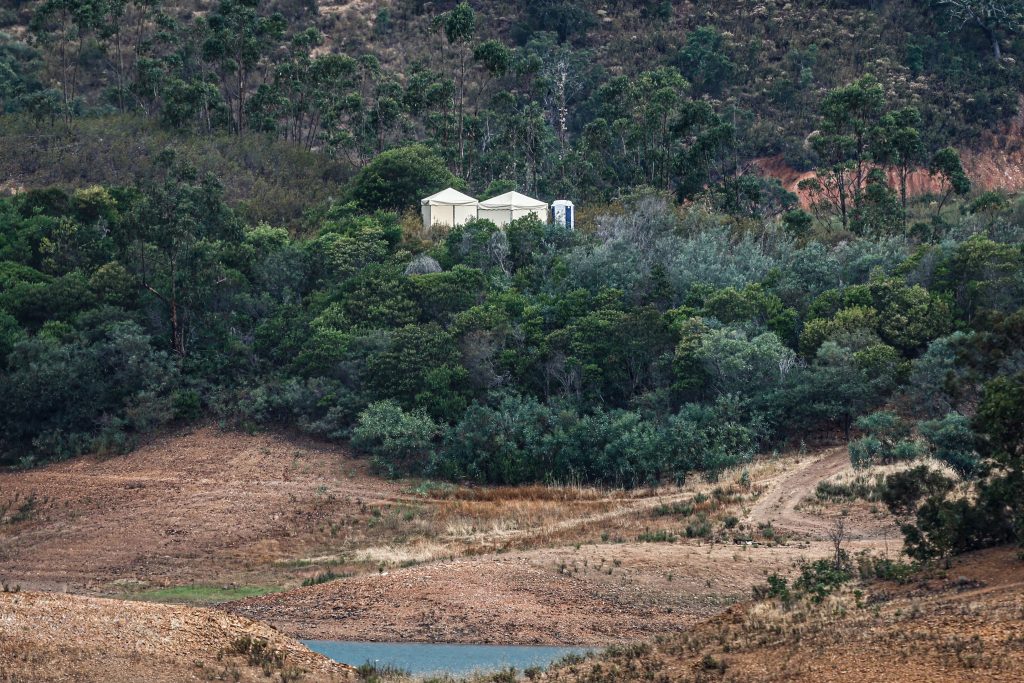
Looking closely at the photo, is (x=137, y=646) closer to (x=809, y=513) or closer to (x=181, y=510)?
(x=181, y=510)

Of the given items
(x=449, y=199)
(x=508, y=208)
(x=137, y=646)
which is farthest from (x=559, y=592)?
(x=449, y=199)

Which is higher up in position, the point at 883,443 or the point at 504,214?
the point at 504,214

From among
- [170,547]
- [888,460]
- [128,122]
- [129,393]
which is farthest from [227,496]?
[128,122]

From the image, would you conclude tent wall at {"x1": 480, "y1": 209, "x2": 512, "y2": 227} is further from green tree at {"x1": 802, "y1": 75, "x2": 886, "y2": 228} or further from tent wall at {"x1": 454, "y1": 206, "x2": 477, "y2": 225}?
green tree at {"x1": 802, "y1": 75, "x2": 886, "y2": 228}

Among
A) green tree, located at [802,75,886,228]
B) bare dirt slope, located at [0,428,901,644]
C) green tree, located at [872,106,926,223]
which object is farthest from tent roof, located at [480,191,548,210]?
bare dirt slope, located at [0,428,901,644]

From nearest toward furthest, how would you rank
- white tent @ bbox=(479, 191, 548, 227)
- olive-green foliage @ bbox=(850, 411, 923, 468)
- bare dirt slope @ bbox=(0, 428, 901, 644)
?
bare dirt slope @ bbox=(0, 428, 901, 644) → olive-green foliage @ bbox=(850, 411, 923, 468) → white tent @ bbox=(479, 191, 548, 227)

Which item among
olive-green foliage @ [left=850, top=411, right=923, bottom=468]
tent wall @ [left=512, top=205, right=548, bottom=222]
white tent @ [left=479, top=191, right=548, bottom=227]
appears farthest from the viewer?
white tent @ [left=479, top=191, right=548, bottom=227]

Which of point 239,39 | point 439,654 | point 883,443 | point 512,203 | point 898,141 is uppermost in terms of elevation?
point 239,39
